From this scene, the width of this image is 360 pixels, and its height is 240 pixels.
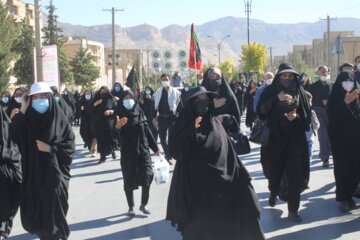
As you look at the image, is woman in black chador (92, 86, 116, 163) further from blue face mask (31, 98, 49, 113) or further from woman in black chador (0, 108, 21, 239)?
blue face mask (31, 98, 49, 113)

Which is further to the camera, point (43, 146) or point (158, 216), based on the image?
point (158, 216)

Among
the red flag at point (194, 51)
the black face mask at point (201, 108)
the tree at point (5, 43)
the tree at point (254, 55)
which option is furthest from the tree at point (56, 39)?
the black face mask at point (201, 108)

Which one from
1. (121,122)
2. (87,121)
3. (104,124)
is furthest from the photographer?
(87,121)

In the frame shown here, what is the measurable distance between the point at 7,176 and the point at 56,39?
183ft

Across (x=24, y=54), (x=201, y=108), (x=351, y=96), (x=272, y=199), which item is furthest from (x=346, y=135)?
(x=24, y=54)

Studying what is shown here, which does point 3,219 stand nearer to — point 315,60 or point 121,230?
point 121,230

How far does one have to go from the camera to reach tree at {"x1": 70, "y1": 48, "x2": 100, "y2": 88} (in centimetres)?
6731

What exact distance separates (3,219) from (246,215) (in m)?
2.56

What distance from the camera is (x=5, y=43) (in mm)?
42469

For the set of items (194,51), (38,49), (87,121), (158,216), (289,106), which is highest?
(38,49)

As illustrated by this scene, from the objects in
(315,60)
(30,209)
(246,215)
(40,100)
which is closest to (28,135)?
(40,100)

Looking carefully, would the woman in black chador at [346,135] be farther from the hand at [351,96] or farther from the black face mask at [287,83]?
the black face mask at [287,83]

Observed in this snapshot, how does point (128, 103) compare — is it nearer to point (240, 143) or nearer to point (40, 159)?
point (240, 143)

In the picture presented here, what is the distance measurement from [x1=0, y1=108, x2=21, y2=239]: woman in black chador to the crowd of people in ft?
0.03
